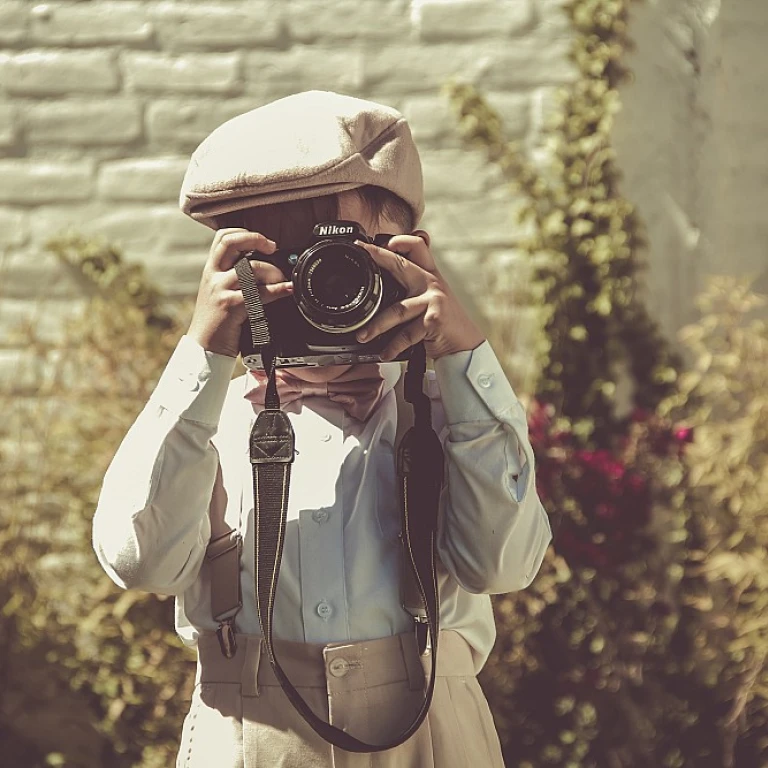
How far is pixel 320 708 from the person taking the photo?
4.17ft

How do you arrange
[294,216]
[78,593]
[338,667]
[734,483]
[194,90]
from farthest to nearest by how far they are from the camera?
[194,90], [78,593], [734,483], [294,216], [338,667]

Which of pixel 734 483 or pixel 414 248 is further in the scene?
pixel 734 483

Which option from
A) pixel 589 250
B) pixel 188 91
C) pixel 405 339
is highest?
pixel 405 339

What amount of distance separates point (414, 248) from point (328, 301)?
0.14m

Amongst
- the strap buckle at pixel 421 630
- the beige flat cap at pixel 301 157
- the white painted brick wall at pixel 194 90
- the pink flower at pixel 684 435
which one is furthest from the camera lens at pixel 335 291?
the white painted brick wall at pixel 194 90

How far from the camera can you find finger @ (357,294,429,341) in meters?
1.29

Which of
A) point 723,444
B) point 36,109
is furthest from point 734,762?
point 36,109

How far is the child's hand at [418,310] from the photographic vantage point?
129 cm

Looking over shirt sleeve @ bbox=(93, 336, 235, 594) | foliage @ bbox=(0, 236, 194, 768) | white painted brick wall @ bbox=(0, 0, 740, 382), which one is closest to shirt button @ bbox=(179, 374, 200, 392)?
shirt sleeve @ bbox=(93, 336, 235, 594)

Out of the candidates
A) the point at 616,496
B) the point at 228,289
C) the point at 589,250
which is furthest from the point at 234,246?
the point at 589,250

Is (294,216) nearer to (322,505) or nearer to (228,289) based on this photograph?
(228,289)

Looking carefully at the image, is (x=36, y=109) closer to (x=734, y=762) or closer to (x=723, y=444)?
(x=723, y=444)

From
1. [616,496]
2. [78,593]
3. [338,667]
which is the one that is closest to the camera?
[338,667]

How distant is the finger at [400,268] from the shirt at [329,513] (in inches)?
4.1
